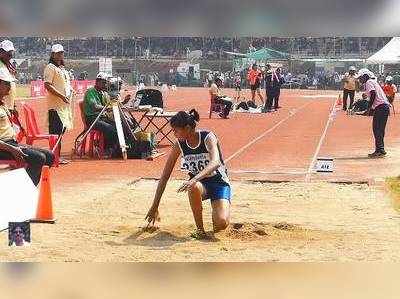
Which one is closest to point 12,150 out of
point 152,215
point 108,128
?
point 152,215

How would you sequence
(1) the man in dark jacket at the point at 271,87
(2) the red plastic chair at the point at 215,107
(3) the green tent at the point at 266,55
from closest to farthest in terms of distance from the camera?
(3) the green tent at the point at 266,55, (2) the red plastic chair at the point at 215,107, (1) the man in dark jacket at the point at 271,87

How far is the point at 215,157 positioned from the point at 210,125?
16.0 meters

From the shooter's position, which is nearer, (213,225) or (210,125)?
(213,225)

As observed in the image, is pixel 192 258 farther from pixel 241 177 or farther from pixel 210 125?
pixel 210 125

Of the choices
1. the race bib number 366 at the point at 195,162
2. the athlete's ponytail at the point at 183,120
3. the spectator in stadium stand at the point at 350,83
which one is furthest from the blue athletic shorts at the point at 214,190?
the spectator in stadium stand at the point at 350,83

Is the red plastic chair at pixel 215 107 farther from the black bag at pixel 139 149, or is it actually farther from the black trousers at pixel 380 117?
the black bag at pixel 139 149

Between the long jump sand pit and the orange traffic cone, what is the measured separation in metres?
0.16

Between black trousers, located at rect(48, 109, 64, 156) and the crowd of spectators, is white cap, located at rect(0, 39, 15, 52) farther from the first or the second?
black trousers, located at rect(48, 109, 64, 156)

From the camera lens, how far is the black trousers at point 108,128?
1365 cm

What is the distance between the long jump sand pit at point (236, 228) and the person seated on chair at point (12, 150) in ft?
1.76

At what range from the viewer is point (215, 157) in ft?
23.6

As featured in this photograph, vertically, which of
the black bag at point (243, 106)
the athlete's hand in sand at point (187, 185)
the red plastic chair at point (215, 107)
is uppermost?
the athlete's hand in sand at point (187, 185)

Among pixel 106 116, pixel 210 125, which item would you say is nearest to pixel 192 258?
pixel 106 116

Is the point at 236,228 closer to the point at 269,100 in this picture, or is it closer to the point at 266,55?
the point at 266,55
